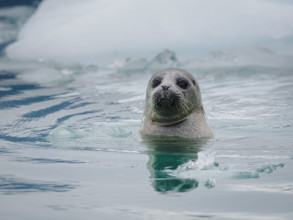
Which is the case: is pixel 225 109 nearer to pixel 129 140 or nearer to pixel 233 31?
pixel 129 140

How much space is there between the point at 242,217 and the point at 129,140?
2874 mm

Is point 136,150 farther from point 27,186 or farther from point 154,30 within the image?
point 154,30

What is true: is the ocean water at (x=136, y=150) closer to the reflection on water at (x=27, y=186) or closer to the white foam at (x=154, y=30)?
the reflection on water at (x=27, y=186)

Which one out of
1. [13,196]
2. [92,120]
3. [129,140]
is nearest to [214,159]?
[129,140]

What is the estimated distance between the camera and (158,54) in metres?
10.7

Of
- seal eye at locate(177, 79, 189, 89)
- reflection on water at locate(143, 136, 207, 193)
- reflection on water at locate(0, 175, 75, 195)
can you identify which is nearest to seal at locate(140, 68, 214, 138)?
seal eye at locate(177, 79, 189, 89)

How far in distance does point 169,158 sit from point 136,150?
55 centimetres

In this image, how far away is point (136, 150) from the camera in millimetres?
4555

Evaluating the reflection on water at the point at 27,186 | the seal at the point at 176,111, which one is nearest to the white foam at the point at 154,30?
the seal at the point at 176,111

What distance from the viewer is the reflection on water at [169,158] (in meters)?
3.00

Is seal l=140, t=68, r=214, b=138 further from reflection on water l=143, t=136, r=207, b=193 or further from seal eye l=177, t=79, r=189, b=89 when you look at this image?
reflection on water l=143, t=136, r=207, b=193

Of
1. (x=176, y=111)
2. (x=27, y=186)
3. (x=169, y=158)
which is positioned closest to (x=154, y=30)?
(x=176, y=111)

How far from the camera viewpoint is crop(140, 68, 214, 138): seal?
17.7ft

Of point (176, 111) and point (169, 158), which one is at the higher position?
point (176, 111)
